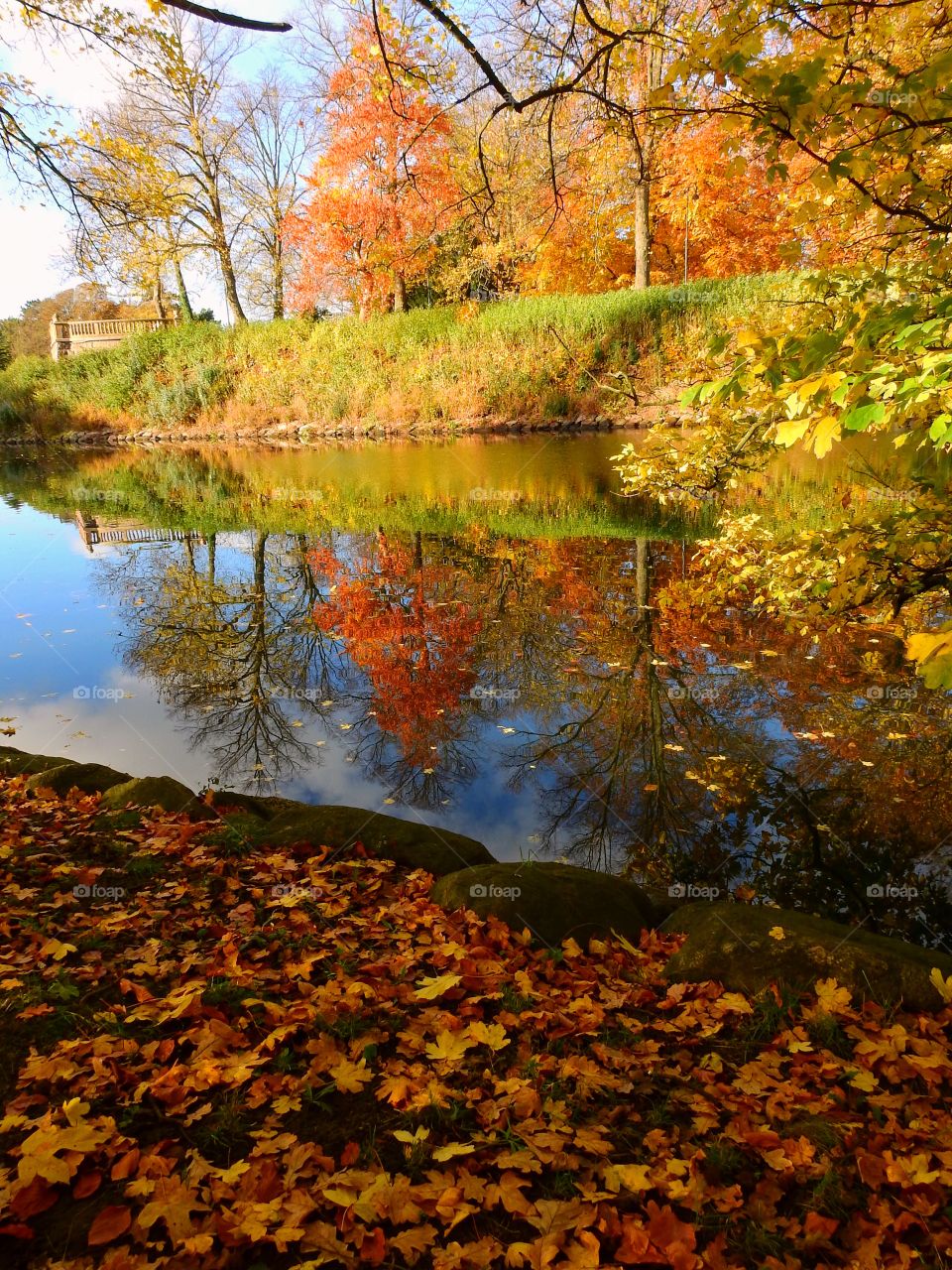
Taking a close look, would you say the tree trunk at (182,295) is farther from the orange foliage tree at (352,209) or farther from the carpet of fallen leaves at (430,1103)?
the carpet of fallen leaves at (430,1103)

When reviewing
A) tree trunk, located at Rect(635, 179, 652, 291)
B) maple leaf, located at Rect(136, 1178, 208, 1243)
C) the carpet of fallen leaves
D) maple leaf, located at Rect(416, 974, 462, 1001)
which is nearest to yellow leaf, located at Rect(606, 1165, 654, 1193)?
the carpet of fallen leaves

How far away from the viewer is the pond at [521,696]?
4.52 meters

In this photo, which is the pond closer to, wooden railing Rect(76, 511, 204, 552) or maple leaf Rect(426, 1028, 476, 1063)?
wooden railing Rect(76, 511, 204, 552)

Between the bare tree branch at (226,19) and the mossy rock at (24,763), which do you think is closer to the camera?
the bare tree branch at (226,19)

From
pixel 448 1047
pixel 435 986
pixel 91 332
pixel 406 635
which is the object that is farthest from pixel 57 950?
pixel 91 332

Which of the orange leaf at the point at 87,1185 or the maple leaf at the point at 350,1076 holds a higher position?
the orange leaf at the point at 87,1185

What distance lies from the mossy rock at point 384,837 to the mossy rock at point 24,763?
6.50 ft

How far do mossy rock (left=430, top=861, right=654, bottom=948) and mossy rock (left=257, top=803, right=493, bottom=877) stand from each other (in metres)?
0.44

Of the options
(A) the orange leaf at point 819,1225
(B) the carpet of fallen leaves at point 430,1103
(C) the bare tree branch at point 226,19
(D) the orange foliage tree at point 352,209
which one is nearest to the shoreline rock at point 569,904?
(B) the carpet of fallen leaves at point 430,1103

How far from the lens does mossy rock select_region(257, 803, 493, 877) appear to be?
4238mm

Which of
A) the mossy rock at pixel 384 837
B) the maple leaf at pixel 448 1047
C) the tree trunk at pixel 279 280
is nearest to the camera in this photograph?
the maple leaf at pixel 448 1047

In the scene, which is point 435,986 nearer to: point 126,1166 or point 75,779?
point 126,1166

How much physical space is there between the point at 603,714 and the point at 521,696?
29.9 inches

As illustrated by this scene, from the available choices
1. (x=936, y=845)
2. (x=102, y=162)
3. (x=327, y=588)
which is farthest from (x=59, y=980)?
(x=102, y=162)
